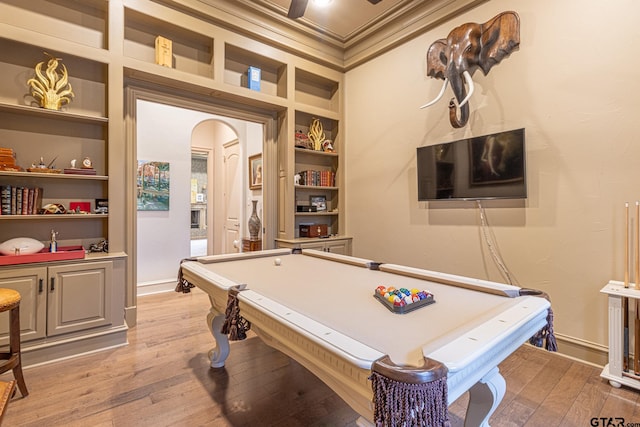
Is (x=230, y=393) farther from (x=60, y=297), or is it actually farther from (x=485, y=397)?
(x=60, y=297)

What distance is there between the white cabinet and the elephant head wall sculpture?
3282 mm

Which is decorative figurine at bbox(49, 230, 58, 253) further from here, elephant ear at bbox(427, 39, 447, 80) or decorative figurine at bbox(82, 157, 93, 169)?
elephant ear at bbox(427, 39, 447, 80)

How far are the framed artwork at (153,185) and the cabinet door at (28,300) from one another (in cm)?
212

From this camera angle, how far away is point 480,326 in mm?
1090

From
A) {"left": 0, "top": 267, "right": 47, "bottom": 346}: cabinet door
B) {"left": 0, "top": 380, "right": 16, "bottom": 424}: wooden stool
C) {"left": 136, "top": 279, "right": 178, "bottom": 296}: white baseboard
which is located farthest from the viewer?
{"left": 136, "top": 279, "right": 178, "bottom": 296}: white baseboard

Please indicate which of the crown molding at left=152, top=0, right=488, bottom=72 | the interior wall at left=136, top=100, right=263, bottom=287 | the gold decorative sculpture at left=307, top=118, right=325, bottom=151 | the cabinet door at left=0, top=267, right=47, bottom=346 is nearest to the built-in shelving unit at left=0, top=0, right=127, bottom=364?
the cabinet door at left=0, top=267, right=47, bottom=346

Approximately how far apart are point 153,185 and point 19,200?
2.03 metres

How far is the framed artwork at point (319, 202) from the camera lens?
4.25 metres

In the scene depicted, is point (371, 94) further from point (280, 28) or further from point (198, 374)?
point (198, 374)

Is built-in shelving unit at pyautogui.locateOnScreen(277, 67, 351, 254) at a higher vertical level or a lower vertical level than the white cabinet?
higher

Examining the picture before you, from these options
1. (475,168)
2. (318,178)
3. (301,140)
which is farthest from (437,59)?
(318,178)

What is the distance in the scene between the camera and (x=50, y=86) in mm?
2469

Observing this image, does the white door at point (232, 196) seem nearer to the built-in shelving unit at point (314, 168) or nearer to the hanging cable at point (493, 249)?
the built-in shelving unit at point (314, 168)

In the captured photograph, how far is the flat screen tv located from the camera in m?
2.56
